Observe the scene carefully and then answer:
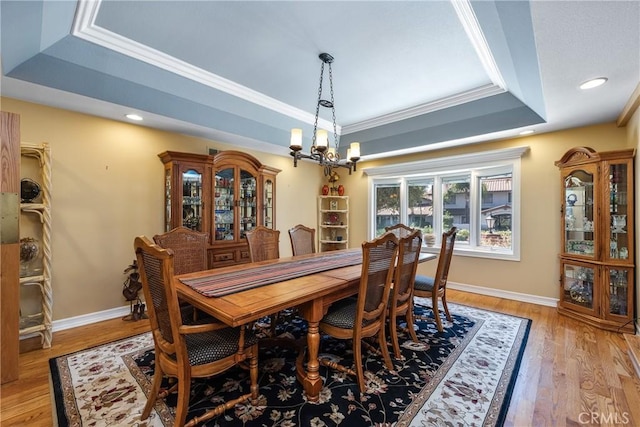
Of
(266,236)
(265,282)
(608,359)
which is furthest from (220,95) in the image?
(608,359)

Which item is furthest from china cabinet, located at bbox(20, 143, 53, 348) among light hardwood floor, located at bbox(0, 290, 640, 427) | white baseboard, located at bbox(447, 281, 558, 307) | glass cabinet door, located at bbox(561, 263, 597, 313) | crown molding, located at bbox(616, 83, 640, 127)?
glass cabinet door, located at bbox(561, 263, 597, 313)

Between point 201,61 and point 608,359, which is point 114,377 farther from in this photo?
point 608,359

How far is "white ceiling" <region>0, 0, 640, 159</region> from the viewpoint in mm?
1812

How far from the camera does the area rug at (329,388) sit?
5.32 feet

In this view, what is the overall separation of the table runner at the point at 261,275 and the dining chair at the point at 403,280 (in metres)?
0.51

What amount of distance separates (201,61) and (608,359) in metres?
4.52

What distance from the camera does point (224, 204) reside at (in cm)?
379

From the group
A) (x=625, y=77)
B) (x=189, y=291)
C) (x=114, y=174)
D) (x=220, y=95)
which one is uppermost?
(x=220, y=95)

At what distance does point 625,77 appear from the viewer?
2.20 m

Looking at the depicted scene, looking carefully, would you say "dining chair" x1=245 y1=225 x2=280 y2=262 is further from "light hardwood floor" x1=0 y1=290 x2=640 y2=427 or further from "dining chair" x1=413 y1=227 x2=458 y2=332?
"dining chair" x1=413 y1=227 x2=458 y2=332

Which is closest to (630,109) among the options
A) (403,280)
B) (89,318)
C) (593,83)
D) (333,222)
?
(593,83)

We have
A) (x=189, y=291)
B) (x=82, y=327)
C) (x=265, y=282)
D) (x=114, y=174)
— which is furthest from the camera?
(x=114, y=174)

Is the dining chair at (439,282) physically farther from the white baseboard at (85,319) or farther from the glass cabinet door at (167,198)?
the white baseboard at (85,319)

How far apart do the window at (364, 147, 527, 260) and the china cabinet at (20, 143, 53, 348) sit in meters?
4.54
